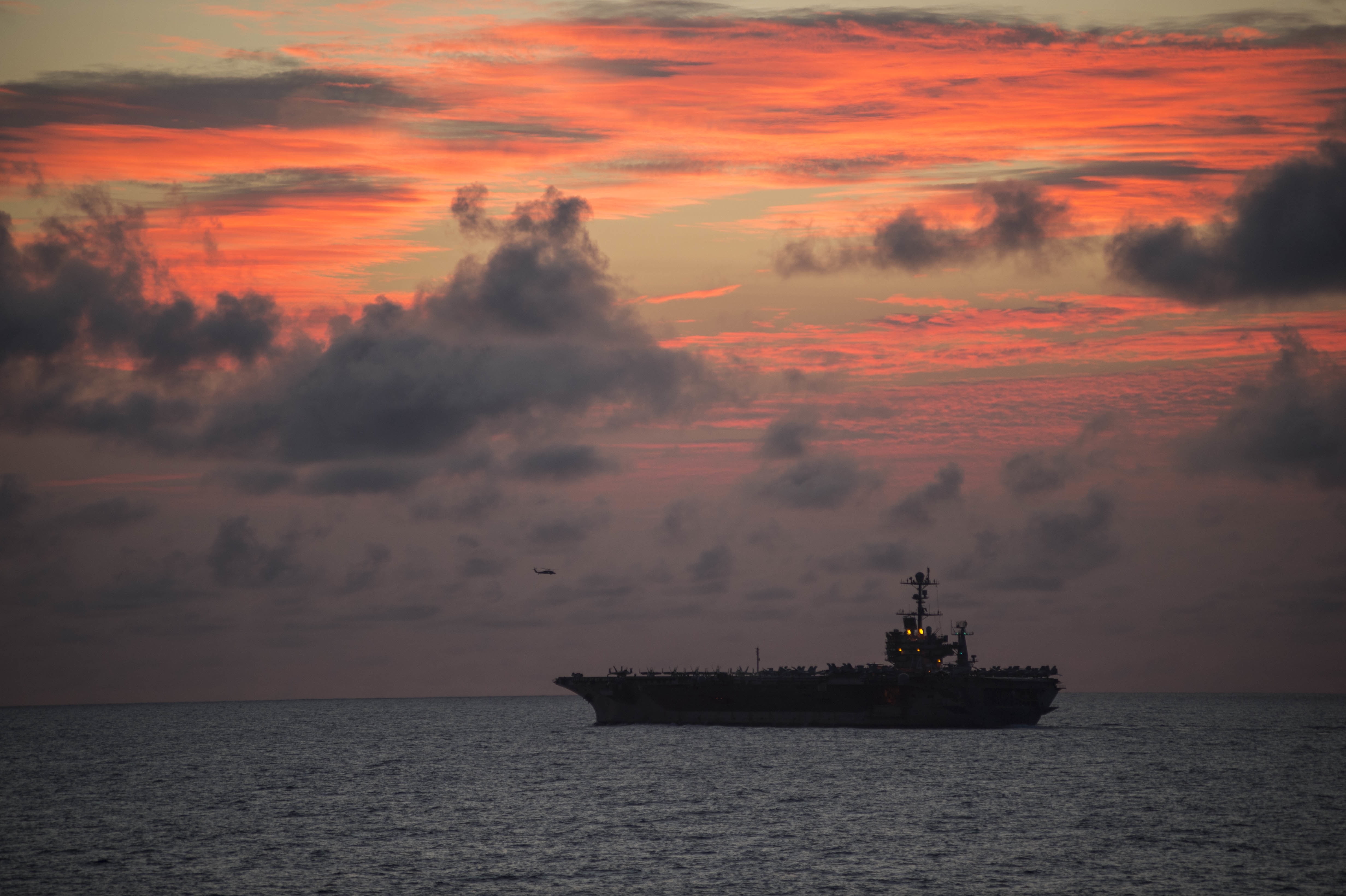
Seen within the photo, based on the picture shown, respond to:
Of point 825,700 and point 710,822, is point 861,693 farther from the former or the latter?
point 710,822

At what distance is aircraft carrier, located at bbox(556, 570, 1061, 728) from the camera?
11769 centimetres

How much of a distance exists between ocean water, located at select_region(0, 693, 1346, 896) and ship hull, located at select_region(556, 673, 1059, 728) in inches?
117

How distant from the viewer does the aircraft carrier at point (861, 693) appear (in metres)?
118

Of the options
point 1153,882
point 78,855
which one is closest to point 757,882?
point 1153,882

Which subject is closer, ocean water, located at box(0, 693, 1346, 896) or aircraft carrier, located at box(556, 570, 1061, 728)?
ocean water, located at box(0, 693, 1346, 896)

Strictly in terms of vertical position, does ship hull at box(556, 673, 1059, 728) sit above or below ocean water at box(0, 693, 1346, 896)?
above

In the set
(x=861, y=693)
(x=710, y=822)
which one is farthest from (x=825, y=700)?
(x=710, y=822)

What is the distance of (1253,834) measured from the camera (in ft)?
213

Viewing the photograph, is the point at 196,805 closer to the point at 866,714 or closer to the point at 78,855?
the point at 78,855

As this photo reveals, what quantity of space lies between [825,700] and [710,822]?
5248cm

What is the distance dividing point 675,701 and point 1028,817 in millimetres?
61091

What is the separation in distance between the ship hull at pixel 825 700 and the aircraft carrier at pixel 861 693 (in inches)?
3.7

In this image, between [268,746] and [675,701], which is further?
[268,746]

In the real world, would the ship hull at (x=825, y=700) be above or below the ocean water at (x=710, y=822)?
above
